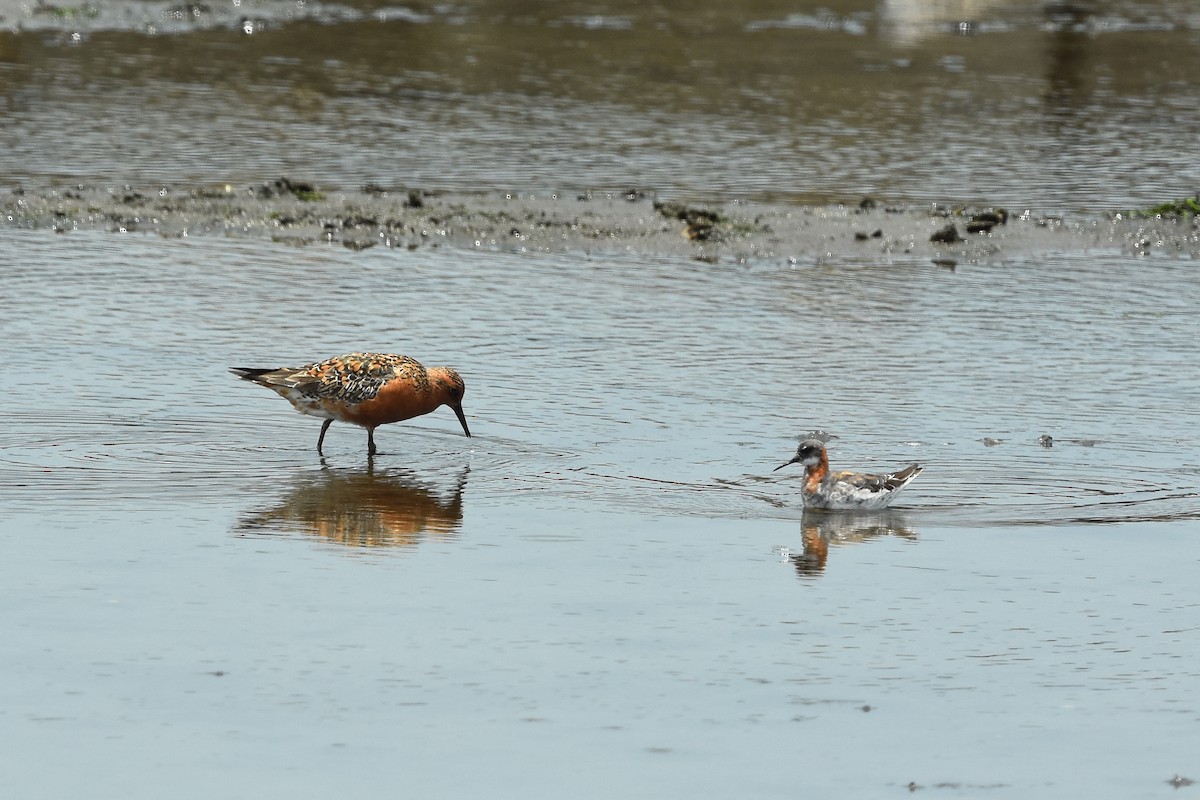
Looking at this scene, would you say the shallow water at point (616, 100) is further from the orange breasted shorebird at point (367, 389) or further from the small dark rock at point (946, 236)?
the orange breasted shorebird at point (367, 389)

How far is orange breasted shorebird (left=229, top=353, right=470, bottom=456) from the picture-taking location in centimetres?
1305

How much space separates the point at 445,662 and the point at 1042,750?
2.67 m

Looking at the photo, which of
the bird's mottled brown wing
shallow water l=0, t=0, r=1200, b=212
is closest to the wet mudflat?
shallow water l=0, t=0, r=1200, b=212

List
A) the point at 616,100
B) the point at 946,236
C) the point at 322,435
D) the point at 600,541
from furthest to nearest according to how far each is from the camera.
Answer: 1. the point at 616,100
2. the point at 946,236
3. the point at 322,435
4. the point at 600,541

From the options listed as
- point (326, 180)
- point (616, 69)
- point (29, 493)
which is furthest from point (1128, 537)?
point (616, 69)

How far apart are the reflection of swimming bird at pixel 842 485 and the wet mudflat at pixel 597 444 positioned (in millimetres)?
161

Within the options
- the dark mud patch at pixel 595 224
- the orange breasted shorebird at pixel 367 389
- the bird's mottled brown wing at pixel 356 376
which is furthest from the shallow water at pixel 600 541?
the dark mud patch at pixel 595 224

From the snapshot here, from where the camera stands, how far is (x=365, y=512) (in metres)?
11.8

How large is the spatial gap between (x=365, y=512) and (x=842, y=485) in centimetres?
286

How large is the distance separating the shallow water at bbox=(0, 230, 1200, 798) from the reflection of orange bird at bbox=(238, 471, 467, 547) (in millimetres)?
38

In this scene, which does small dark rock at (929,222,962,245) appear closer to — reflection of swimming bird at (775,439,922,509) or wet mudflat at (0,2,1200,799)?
wet mudflat at (0,2,1200,799)

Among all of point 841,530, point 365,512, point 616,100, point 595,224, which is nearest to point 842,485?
point 841,530

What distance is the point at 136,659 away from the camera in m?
8.90

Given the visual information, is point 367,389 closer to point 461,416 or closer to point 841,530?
point 461,416
